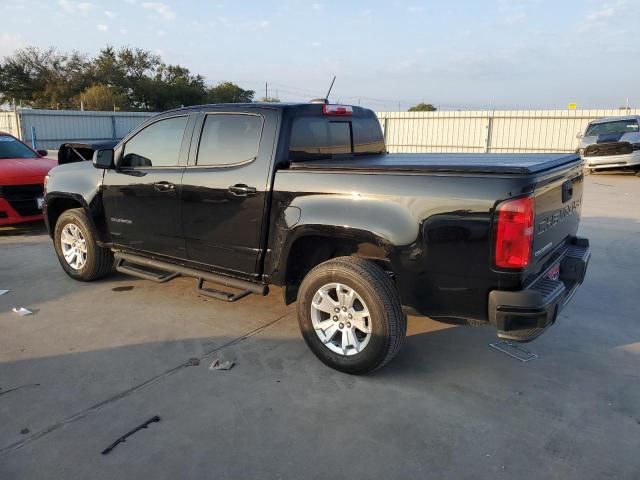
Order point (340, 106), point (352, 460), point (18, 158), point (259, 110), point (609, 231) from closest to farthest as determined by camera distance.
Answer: point (352, 460)
point (259, 110)
point (340, 106)
point (609, 231)
point (18, 158)

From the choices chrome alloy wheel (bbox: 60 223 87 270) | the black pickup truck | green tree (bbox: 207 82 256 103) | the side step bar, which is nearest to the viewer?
the black pickup truck

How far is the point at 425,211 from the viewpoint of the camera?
10.2ft

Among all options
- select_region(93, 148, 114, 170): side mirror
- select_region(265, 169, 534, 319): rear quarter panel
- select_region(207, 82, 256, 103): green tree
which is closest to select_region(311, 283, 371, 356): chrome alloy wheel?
select_region(265, 169, 534, 319): rear quarter panel

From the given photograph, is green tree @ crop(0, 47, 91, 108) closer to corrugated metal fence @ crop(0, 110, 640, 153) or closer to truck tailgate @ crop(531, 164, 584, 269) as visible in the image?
corrugated metal fence @ crop(0, 110, 640, 153)

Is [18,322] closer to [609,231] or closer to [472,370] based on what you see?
[472,370]

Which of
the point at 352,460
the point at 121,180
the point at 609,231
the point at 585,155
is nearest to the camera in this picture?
the point at 352,460

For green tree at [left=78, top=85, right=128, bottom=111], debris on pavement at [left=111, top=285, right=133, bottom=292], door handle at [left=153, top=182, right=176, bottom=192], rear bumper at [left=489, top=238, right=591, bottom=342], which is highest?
green tree at [left=78, top=85, right=128, bottom=111]

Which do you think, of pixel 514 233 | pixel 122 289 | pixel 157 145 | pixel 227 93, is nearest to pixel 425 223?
pixel 514 233

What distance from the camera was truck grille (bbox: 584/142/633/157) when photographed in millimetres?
15461

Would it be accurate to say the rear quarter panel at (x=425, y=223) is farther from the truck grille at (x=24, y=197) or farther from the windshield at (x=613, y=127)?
the windshield at (x=613, y=127)

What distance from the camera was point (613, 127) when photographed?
53.9 ft

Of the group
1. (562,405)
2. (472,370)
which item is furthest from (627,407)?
(472,370)

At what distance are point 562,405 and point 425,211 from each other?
148 cm

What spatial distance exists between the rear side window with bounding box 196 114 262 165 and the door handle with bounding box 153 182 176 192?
335 millimetres
